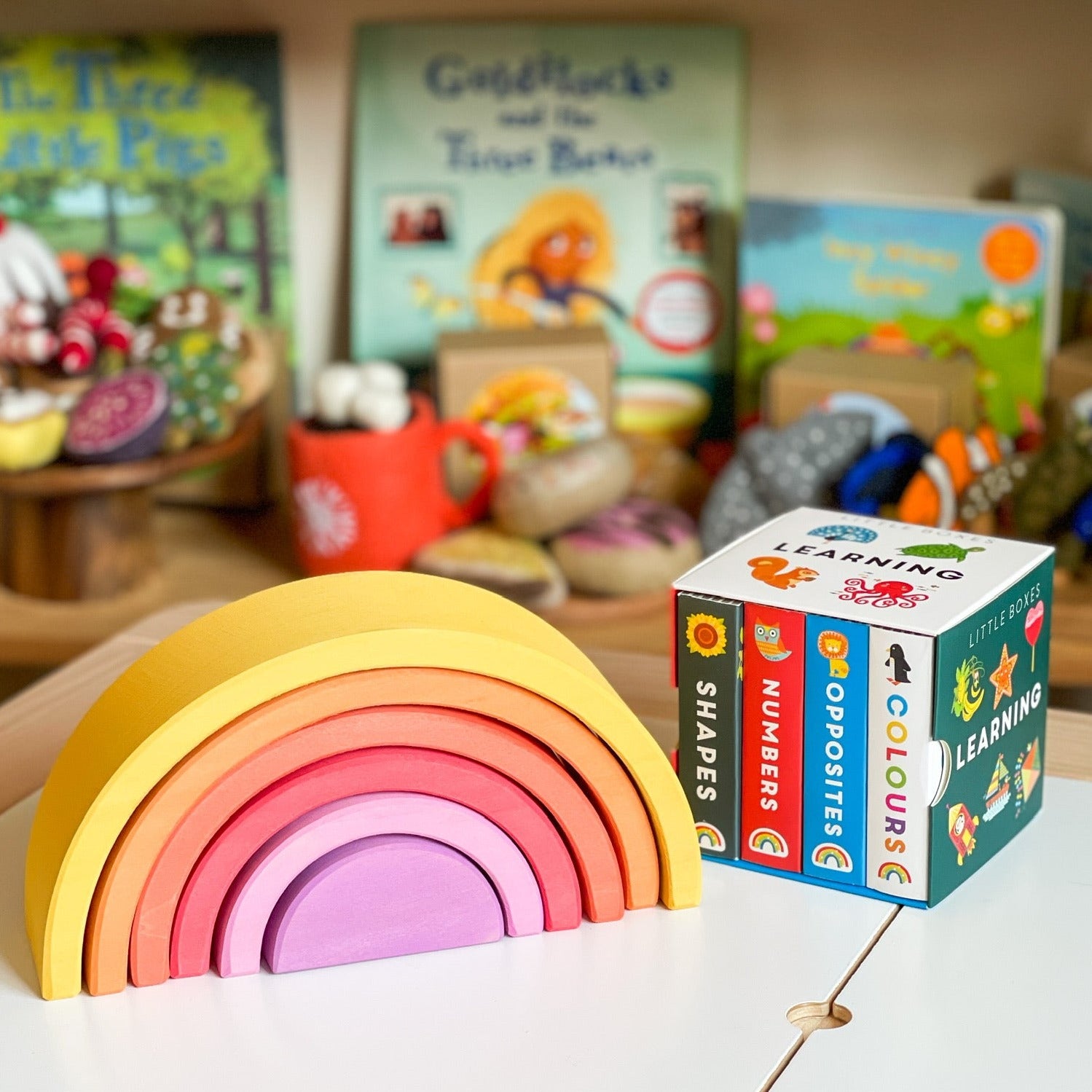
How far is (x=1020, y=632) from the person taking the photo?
0.57 metres

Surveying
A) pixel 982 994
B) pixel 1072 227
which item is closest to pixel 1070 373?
pixel 1072 227

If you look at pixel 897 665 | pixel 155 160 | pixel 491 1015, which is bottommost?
pixel 491 1015

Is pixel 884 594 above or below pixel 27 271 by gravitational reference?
A: below

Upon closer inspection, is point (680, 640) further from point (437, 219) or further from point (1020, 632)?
point (437, 219)

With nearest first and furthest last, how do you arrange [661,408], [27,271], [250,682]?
[250,682] < [27,271] < [661,408]

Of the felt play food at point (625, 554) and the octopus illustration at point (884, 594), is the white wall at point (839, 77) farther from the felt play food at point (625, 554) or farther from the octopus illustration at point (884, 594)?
the octopus illustration at point (884, 594)

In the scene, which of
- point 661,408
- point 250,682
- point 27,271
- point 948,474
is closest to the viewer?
point 250,682

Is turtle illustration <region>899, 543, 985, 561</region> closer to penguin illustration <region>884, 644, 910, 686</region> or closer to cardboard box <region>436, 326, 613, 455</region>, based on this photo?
penguin illustration <region>884, 644, 910, 686</region>

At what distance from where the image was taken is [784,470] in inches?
44.8

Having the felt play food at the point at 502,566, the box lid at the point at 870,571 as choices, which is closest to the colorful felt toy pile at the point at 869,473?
the felt play food at the point at 502,566

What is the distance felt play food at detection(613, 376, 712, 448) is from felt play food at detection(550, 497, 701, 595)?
0.14 meters

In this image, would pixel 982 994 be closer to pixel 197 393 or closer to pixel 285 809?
pixel 285 809

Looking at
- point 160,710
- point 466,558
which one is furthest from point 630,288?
point 160,710

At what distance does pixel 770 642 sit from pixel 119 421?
699 millimetres
